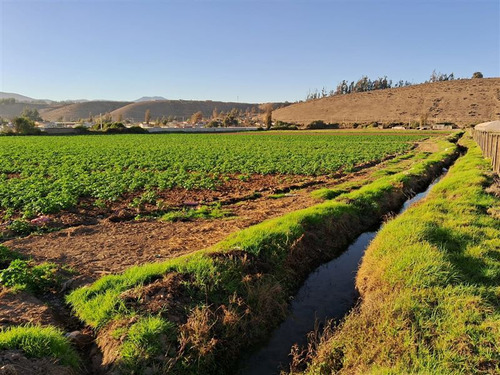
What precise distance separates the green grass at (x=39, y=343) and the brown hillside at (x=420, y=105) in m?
114

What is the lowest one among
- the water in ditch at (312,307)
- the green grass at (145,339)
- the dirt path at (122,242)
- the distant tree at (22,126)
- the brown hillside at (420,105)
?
the water in ditch at (312,307)

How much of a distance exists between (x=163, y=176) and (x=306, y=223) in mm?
11873

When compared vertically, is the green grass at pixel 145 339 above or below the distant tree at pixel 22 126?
below

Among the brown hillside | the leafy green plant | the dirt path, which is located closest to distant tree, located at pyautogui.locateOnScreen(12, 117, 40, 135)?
the dirt path

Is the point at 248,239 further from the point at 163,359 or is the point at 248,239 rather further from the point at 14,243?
the point at 14,243

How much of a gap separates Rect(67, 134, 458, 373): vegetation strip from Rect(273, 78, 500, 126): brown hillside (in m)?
110

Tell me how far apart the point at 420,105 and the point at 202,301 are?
463 ft

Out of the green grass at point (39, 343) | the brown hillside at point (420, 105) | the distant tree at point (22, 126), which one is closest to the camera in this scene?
the green grass at point (39, 343)

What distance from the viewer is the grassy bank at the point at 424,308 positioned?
5.01m

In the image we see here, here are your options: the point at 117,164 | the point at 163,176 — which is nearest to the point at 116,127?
the point at 117,164

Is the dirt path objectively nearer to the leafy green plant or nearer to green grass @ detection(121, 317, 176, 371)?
the leafy green plant

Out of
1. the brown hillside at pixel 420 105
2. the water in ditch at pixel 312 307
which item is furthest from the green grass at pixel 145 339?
the brown hillside at pixel 420 105

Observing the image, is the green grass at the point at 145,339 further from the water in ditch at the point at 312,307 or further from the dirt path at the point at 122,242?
the dirt path at the point at 122,242

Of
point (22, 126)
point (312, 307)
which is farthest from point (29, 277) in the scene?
point (22, 126)
